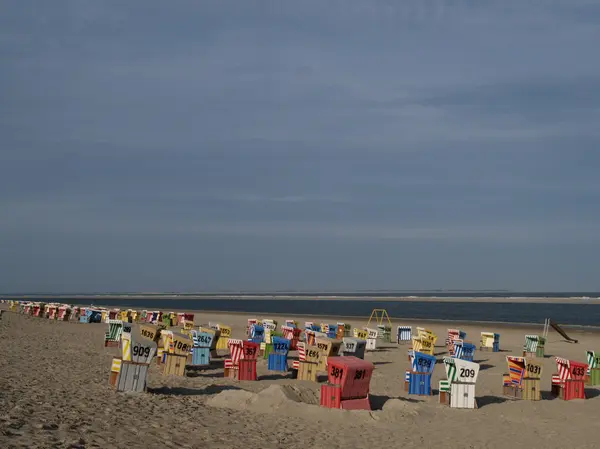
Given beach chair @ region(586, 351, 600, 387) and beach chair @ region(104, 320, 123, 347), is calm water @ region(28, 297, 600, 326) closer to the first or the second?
beach chair @ region(586, 351, 600, 387)

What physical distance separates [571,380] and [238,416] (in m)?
11.3

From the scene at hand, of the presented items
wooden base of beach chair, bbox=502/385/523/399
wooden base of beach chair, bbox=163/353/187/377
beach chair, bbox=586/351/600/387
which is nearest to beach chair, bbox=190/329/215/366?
wooden base of beach chair, bbox=163/353/187/377

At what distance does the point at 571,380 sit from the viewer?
20016 millimetres

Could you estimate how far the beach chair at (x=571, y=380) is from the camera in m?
20.0

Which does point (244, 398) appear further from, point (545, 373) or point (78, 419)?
point (545, 373)

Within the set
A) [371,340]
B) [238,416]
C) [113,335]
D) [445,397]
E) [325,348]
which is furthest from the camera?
[371,340]

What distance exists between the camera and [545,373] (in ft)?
87.8

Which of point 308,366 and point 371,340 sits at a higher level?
point 371,340

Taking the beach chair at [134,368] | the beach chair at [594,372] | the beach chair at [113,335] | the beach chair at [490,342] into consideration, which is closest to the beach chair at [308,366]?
the beach chair at [134,368]

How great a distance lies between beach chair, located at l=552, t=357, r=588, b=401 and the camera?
65.7 feet

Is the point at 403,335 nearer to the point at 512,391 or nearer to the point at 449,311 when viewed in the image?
the point at 512,391

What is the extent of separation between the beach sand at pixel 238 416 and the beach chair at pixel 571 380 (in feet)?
2.01

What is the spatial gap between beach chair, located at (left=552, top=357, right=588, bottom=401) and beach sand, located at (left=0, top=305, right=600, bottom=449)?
613mm

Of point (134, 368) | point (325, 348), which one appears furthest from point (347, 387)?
point (325, 348)
